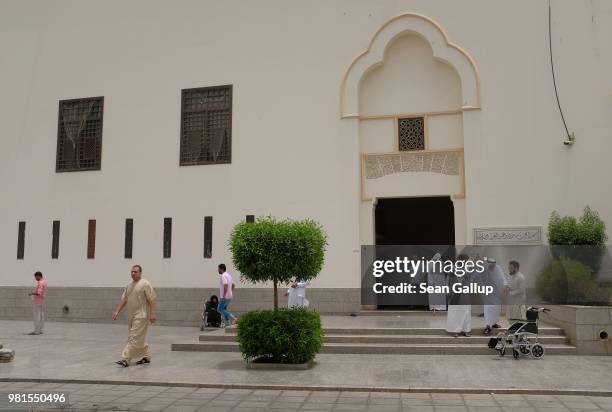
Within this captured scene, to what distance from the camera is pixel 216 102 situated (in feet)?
50.5

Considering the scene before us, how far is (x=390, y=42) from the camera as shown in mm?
14336

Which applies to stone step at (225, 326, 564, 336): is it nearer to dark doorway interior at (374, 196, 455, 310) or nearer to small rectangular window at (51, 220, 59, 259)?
dark doorway interior at (374, 196, 455, 310)

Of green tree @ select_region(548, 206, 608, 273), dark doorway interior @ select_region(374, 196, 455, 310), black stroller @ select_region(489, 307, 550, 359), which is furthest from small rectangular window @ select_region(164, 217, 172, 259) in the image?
green tree @ select_region(548, 206, 608, 273)

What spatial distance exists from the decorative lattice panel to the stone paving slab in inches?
211

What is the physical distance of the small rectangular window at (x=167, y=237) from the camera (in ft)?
49.6

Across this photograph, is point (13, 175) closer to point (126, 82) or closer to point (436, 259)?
point (126, 82)

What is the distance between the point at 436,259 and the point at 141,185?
305 inches

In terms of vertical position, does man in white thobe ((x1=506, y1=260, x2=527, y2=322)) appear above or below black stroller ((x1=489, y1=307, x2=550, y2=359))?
above

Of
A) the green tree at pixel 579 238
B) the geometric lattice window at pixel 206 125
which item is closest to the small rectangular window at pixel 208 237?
the geometric lattice window at pixel 206 125

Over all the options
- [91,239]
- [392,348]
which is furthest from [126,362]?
[91,239]

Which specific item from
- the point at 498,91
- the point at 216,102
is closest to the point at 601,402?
the point at 498,91

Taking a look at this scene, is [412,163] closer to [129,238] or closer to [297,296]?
[297,296]

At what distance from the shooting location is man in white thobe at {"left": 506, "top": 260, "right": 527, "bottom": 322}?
9.58m

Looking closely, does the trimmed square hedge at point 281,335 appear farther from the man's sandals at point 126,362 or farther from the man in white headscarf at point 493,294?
the man in white headscarf at point 493,294
